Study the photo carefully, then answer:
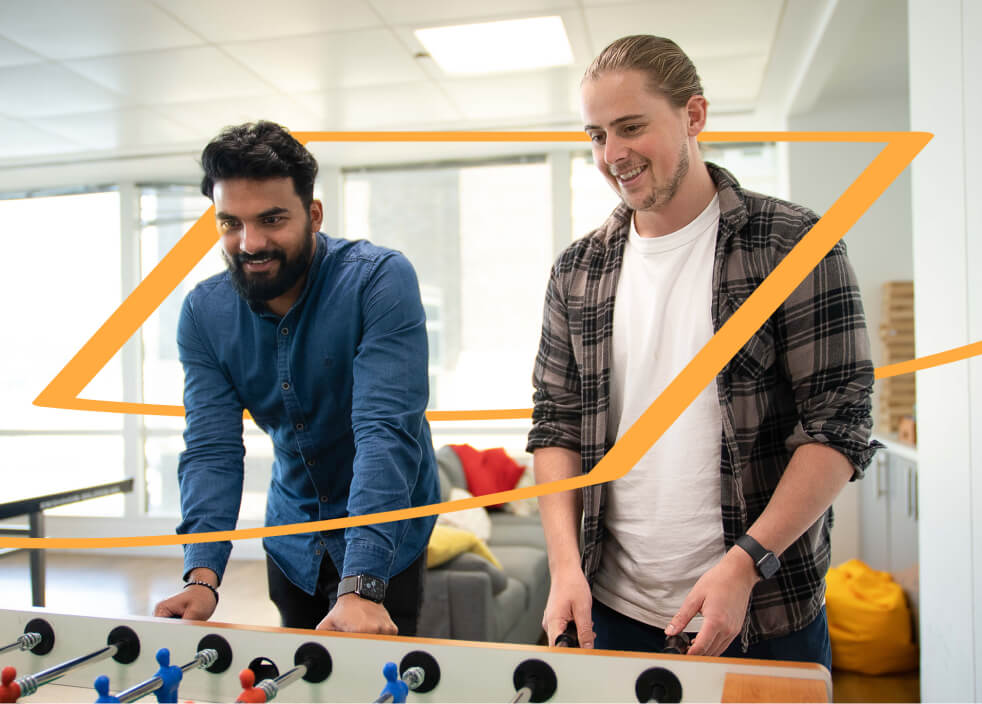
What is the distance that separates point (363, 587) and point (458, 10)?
3.03m

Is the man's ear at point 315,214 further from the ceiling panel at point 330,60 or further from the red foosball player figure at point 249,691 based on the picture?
the ceiling panel at point 330,60

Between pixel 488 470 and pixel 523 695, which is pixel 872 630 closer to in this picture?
pixel 488 470

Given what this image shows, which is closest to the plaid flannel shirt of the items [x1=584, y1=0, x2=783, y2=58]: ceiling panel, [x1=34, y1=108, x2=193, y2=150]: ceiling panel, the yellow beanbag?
the yellow beanbag

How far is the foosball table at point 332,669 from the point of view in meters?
1.00

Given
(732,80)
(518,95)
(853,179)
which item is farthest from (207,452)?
(853,179)

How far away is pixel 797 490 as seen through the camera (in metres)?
1.22

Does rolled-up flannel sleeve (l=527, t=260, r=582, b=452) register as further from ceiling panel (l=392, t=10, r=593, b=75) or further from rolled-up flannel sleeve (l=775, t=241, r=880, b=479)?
ceiling panel (l=392, t=10, r=593, b=75)

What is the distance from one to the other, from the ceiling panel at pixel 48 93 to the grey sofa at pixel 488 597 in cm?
330

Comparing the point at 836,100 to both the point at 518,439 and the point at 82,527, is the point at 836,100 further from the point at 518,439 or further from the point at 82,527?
the point at 82,527

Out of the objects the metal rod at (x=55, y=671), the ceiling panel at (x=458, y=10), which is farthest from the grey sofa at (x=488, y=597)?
the ceiling panel at (x=458, y=10)

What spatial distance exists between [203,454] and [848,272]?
123cm

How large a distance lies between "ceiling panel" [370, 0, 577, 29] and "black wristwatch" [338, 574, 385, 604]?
293 centimetres

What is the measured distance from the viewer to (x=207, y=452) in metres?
1.65

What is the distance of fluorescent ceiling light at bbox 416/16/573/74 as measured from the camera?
3.88 m
